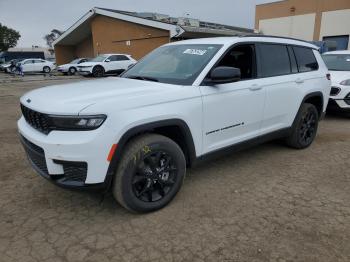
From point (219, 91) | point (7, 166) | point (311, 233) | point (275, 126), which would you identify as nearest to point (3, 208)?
point (7, 166)

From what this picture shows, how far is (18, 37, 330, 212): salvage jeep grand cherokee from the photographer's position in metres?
2.71

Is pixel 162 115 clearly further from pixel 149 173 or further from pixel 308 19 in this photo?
pixel 308 19

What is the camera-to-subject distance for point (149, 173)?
3.09 metres

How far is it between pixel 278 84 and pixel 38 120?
309 cm

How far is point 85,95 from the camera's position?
9.63ft

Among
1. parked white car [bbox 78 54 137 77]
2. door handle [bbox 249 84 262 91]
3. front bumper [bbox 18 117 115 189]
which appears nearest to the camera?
front bumper [bbox 18 117 115 189]

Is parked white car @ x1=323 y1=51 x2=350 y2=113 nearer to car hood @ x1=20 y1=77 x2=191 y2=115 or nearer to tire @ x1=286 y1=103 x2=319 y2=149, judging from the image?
tire @ x1=286 y1=103 x2=319 y2=149

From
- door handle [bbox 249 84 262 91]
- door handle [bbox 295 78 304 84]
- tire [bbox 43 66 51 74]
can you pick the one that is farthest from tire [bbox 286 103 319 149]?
tire [bbox 43 66 51 74]

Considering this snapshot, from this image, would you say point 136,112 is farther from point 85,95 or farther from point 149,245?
point 149,245

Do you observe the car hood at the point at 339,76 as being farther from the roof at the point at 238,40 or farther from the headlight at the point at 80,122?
the headlight at the point at 80,122

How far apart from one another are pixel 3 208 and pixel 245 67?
331 centimetres

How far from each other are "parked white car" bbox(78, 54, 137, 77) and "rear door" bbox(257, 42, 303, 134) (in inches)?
684

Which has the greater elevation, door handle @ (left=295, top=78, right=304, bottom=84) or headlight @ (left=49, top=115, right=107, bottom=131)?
door handle @ (left=295, top=78, right=304, bottom=84)

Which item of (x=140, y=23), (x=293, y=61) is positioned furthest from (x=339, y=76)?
(x=140, y=23)
